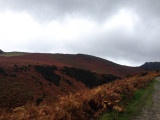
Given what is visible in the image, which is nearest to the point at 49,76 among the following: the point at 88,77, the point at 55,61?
the point at 88,77

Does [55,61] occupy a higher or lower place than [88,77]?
higher

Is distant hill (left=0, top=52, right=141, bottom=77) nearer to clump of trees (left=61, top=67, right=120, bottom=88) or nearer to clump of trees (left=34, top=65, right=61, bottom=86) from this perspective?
clump of trees (left=34, top=65, right=61, bottom=86)

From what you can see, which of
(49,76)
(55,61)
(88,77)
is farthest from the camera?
(55,61)

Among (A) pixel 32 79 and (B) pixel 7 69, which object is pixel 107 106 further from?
(B) pixel 7 69

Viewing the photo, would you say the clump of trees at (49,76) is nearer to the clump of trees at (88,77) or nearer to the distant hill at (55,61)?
the distant hill at (55,61)

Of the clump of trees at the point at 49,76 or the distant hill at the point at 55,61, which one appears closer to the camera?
the clump of trees at the point at 49,76

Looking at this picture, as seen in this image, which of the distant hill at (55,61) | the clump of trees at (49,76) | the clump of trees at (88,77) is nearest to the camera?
the clump of trees at (49,76)

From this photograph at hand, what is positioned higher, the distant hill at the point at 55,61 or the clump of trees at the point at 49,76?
the distant hill at the point at 55,61

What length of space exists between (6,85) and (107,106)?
14.4 meters

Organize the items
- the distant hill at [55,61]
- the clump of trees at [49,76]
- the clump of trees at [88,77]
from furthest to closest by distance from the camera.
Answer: the distant hill at [55,61]
the clump of trees at [88,77]
the clump of trees at [49,76]

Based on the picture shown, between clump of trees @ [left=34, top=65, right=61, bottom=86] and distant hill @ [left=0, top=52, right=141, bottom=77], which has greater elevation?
distant hill @ [left=0, top=52, right=141, bottom=77]

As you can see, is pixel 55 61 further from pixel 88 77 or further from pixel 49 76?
pixel 49 76

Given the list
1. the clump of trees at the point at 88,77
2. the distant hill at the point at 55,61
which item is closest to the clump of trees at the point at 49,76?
the distant hill at the point at 55,61

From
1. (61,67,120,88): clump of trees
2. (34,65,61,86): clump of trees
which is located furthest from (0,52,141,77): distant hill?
(61,67,120,88): clump of trees
